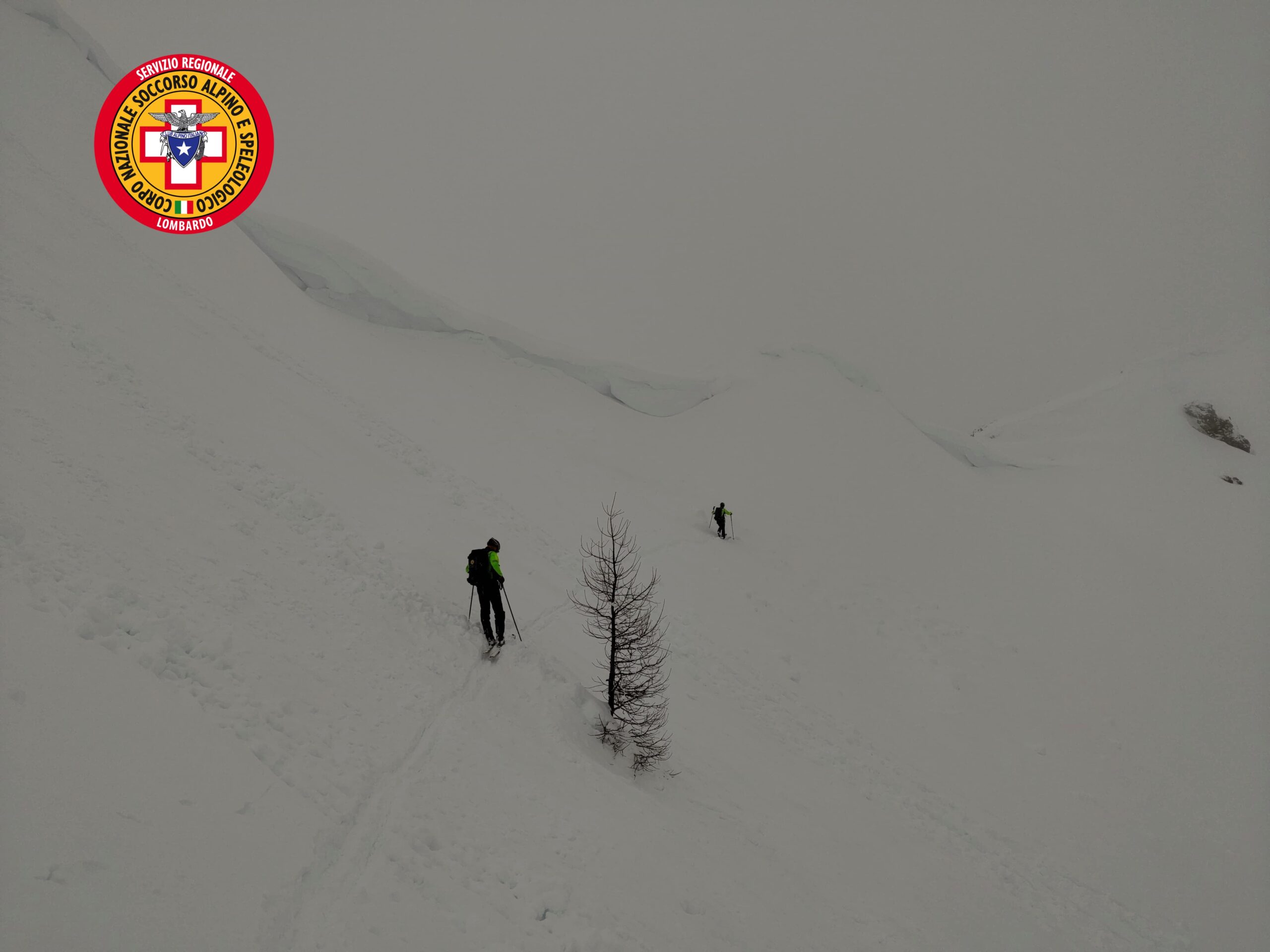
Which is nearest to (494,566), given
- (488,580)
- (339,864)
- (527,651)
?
(488,580)

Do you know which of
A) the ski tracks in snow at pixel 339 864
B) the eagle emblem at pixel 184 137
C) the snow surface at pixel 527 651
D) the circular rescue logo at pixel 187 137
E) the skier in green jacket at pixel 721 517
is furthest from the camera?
the skier in green jacket at pixel 721 517

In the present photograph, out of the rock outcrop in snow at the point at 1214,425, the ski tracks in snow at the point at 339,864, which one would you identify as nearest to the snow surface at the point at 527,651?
the ski tracks in snow at the point at 339,864

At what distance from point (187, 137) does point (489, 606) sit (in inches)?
626

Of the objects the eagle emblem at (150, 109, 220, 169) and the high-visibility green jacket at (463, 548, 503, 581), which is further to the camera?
the eagle emblem at (150, 109, 220, 169)

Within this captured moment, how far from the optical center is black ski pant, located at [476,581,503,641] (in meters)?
11.0

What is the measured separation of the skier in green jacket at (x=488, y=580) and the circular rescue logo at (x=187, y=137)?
44.3ft

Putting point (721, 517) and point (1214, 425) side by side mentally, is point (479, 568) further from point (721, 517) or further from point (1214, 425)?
point (1214, 425)

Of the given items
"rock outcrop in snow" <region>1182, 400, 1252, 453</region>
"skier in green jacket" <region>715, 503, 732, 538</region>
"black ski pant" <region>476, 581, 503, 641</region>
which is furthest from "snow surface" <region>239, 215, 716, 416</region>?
"rock outcrop in snow" <region>1182, 400, 1252, 453</region>

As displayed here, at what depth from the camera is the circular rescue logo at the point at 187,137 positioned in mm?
15352

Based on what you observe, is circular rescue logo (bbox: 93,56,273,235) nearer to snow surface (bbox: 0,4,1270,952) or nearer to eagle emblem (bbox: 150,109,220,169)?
eagle emblem (bbox: 150,109,220,169)

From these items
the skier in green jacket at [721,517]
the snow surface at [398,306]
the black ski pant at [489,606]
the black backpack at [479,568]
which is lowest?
the black ski pant at [489,606]

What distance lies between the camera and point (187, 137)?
16031 millimetres

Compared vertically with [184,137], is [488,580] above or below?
below

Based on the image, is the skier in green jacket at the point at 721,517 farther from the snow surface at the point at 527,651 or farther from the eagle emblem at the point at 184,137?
the eagle emblem at the point at 184,137
